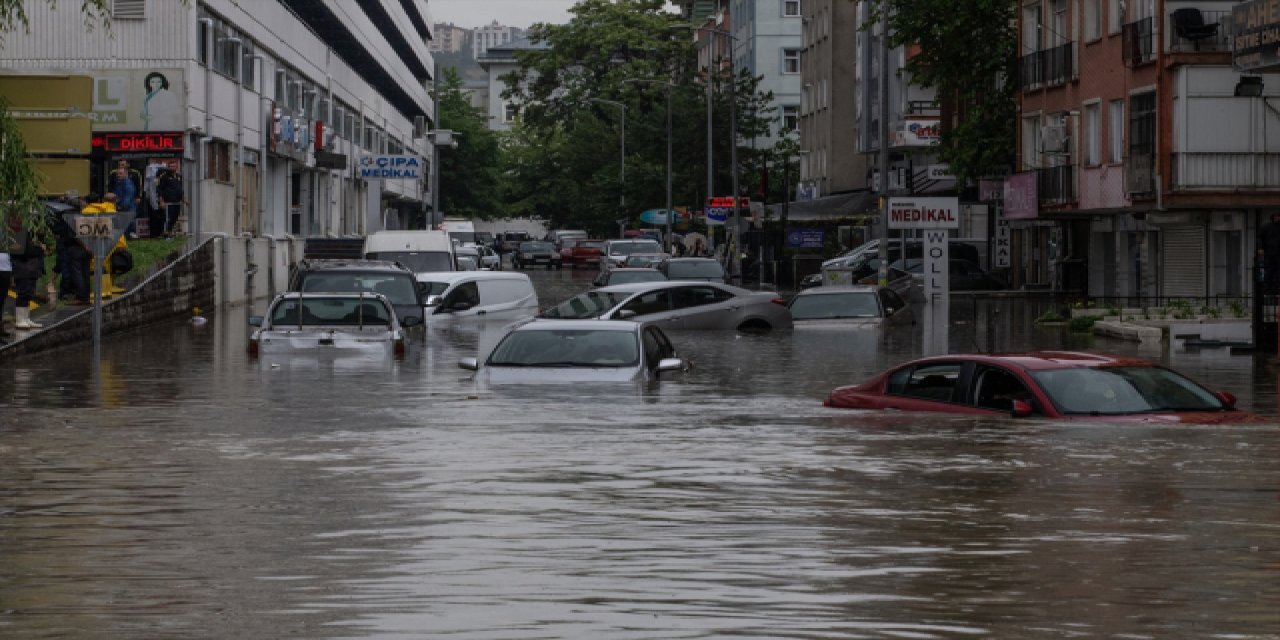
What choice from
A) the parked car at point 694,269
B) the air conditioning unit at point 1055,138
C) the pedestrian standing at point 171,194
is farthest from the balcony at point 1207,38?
the pedestrian standing at point 171,194

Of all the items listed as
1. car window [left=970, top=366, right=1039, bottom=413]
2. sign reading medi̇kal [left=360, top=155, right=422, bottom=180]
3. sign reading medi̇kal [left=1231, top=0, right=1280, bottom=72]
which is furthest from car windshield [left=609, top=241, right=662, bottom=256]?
car window [left=970, top=366, right=1039, bottom=413]

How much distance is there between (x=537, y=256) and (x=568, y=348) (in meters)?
80.9

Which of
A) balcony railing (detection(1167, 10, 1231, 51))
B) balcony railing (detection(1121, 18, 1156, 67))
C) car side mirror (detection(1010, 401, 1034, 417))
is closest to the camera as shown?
car side mirror (detection(1010, 401, 1034, 417))

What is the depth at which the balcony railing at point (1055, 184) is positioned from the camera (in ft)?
190

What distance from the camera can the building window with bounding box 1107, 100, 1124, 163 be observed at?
54.2 m

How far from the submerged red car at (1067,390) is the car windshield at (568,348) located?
526 centimetres

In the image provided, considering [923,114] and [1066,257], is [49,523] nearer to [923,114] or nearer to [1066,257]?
[1066,257]

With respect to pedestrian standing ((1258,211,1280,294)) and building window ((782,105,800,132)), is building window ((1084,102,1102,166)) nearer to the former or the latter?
pedestrian standing ((1258,211,1280,294))

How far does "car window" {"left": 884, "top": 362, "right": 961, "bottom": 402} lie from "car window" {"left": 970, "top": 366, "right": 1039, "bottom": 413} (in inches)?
11.0

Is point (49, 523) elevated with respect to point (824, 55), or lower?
lower

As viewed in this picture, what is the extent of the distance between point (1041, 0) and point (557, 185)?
6955 centimetres

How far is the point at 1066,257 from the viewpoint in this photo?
64.0 m

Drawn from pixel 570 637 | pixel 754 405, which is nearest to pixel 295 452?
pixel 754 405

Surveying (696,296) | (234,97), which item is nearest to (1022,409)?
(696,296)
